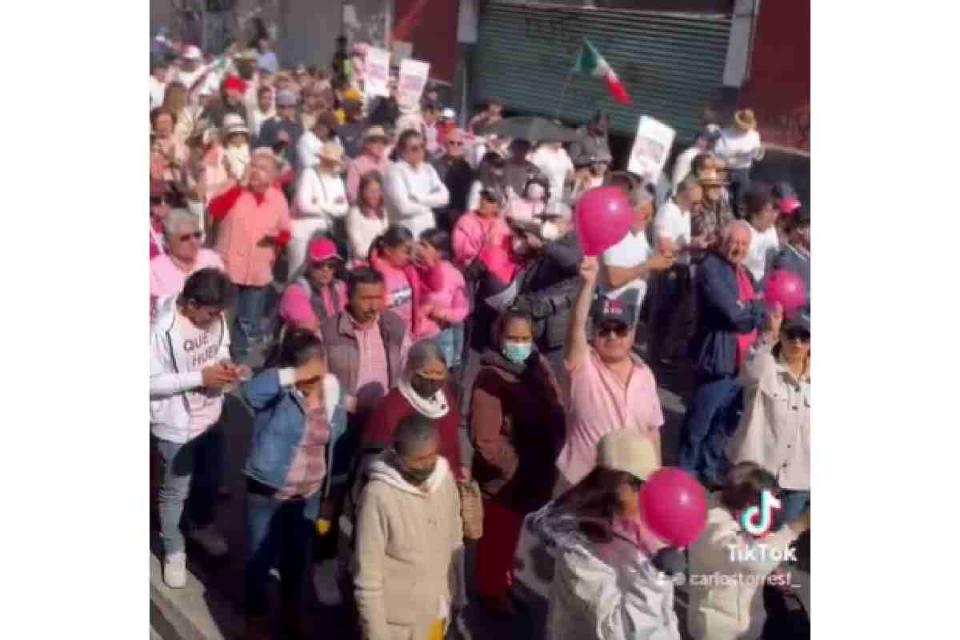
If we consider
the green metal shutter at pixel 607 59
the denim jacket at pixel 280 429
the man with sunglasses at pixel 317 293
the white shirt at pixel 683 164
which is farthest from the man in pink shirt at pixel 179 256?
the white shirt at pixel 683 164

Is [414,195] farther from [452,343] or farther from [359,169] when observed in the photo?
[452,343]

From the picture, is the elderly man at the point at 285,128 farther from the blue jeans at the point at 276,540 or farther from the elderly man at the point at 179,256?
the blue jeans at the point at 276,540

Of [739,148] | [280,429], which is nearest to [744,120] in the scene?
[739,148]

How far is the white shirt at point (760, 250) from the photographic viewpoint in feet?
10.8

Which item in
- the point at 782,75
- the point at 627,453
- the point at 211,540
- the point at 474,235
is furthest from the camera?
the point at 211,540

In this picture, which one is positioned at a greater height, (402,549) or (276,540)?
(402,549)

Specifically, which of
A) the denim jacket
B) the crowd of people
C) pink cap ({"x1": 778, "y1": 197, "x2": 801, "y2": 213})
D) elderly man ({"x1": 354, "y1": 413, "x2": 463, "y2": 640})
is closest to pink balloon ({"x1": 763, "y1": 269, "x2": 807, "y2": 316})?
the crowd of people

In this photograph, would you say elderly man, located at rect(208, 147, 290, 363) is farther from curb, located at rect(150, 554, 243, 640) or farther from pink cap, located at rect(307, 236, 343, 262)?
curb, located at rect(150, 554, 243, 640)

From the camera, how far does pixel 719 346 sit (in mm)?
3352

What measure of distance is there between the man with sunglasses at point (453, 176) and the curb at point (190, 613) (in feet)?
3.85

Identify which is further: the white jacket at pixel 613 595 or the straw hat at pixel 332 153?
the straw hat at pixel 332 153

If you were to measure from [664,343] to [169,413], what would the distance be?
130cm

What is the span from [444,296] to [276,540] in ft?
2.58

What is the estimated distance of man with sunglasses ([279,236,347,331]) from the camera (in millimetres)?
3377
